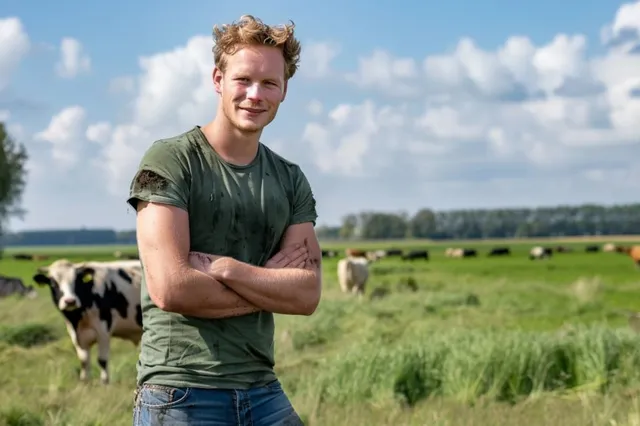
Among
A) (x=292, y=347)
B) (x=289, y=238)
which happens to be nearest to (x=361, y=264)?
(x=292, y=347)

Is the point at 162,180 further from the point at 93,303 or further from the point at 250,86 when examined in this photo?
the point at 93,303

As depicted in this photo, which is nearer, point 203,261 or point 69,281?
point 203,261

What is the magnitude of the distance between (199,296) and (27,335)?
14280 mm

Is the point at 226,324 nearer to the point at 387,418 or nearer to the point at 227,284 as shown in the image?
the point at 227,284

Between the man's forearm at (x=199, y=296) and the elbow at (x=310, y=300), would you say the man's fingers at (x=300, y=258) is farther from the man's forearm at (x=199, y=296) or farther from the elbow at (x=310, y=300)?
the man's forearm at (x=199, y=296)

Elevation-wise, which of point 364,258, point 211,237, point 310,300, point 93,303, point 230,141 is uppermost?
point 230,141

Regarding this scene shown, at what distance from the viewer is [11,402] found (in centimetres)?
795

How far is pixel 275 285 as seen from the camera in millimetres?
3195

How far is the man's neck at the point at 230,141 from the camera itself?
10.6ft

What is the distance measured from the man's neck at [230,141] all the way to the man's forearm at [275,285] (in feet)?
1.33

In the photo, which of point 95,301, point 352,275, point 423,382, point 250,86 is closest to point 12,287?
point 352,275

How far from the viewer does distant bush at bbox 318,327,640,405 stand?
8.99 meters

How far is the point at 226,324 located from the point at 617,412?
555 centimetres

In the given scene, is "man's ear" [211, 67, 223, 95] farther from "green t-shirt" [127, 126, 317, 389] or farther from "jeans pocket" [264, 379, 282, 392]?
"jeans pocket" [264, 379, 282, 392]
